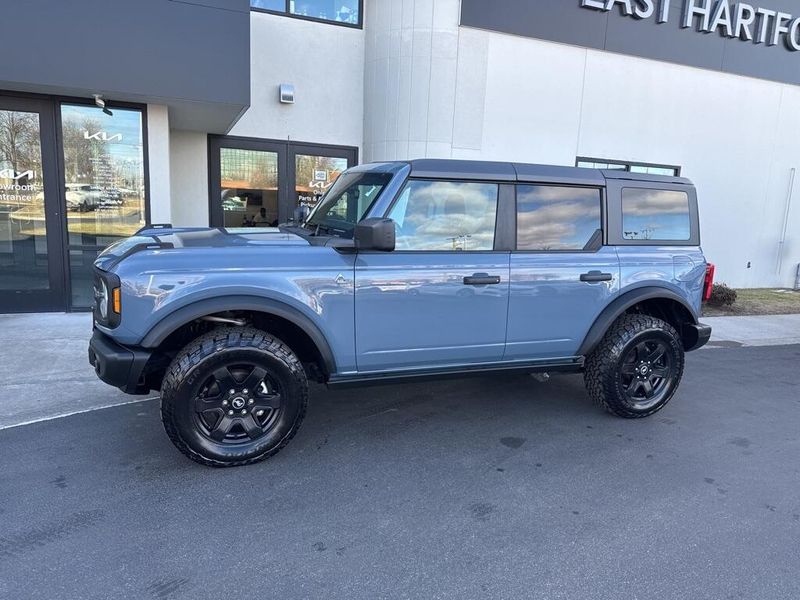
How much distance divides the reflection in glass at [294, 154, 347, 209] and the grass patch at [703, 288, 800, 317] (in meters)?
→ 7.05

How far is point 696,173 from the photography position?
1207 centimetres

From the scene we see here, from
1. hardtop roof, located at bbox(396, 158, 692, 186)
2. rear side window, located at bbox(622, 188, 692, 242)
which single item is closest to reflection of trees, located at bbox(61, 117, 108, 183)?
hardtop roof, located at bbox(396, 158, 692, 186)

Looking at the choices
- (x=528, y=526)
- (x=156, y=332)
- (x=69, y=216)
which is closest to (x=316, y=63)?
(x=69, y=216)

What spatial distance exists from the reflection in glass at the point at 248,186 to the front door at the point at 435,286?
6449 mm

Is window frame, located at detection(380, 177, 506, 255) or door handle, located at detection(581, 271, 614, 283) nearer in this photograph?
window frame, located at detection(380, 177, 506, 255)

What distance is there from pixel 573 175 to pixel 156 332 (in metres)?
3.28

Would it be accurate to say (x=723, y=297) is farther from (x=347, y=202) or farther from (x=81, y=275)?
(x=81, y=275)

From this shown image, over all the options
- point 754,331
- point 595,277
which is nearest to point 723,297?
point 754,331

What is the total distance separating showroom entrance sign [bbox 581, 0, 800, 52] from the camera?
35.1ft

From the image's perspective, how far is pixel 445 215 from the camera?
13.4 feet

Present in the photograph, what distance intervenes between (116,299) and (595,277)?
11.0 ft

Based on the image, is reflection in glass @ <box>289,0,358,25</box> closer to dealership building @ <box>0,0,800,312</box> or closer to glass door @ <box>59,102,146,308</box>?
dealership building @ <box>0,0,800,312</box>

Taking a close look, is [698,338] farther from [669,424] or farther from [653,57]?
[653,57]

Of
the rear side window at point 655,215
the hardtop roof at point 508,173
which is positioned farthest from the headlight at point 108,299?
the rear side window at point 655,215
